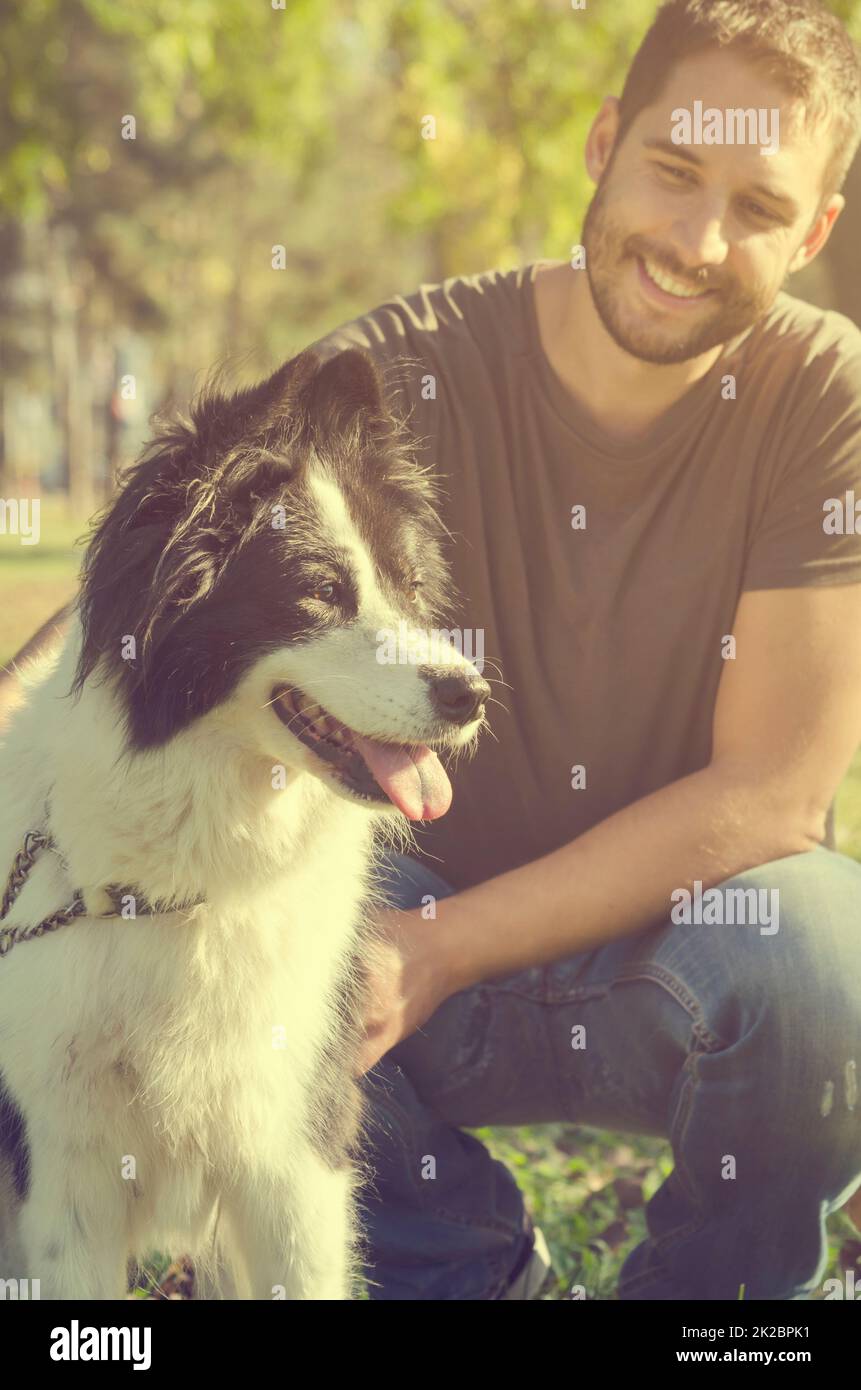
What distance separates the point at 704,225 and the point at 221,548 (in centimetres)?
138

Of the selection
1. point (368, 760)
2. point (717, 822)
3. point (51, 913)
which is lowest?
point (51, 913)

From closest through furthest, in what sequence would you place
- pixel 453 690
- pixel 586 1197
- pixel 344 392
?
1. pixel 453 690
2. pixel 344 392
3. pixel 586 1197

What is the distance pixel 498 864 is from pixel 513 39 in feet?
25.2

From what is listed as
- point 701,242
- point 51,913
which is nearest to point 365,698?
point 51,913

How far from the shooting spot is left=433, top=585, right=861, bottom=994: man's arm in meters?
2.77

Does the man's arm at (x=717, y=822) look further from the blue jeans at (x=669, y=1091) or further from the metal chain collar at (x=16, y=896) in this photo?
the metal chain collar at (x=16, y=896)

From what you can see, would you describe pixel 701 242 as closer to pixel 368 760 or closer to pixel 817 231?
pixel 817 231

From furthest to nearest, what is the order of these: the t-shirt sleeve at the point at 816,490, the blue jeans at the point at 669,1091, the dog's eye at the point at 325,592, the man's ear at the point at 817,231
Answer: the man's ear at the point at 817,231 → the t-shirt sleeve at the point at 816,490 → the blue jeans at the point at 669,1091 → the dog's eye at the point at 325,592

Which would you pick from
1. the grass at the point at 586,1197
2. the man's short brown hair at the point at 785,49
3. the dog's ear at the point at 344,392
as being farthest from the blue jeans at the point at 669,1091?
the man's short brown hair at the point at 785,49

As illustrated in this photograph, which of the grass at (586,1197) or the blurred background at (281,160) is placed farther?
the blurred background at (281,160)

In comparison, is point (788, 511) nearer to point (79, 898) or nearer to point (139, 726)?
point (139, 726)

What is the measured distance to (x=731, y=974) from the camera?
263 centimetres

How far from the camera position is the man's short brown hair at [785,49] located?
296 centimetres

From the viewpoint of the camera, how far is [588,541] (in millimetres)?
3047
